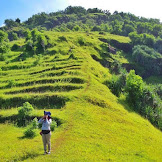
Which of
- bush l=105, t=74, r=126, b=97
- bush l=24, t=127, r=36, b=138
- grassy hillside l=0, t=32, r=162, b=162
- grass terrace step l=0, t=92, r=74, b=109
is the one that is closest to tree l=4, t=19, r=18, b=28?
grassy hillside l=0, t=32, r=162, b=162

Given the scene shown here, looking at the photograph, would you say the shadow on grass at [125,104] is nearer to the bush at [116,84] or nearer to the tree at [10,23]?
the bush at [116,84]

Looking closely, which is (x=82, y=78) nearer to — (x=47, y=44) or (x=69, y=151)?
(x=69, y=151)

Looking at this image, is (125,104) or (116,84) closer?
(125,104)

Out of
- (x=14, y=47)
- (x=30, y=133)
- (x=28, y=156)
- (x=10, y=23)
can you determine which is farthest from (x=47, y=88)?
(x=10, y=23)

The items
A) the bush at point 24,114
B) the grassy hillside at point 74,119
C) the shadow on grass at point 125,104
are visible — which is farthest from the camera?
the shadow on grass at point 125,104

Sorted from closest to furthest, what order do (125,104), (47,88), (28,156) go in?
(28,156) → (47,88) → (125,104)

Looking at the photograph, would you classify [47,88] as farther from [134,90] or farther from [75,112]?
[134,90]

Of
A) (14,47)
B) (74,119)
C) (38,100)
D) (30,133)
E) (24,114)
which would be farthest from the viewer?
(14,47)

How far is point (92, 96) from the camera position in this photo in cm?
Result: 4169

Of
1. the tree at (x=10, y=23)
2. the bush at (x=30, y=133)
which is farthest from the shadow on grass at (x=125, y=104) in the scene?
the tree at (x=10, y=23)

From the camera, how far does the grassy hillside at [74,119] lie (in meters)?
24.3

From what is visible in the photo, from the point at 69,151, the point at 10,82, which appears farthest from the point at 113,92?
the point at 69,151

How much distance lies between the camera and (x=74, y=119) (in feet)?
109

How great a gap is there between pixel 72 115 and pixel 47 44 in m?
→ 57.9
